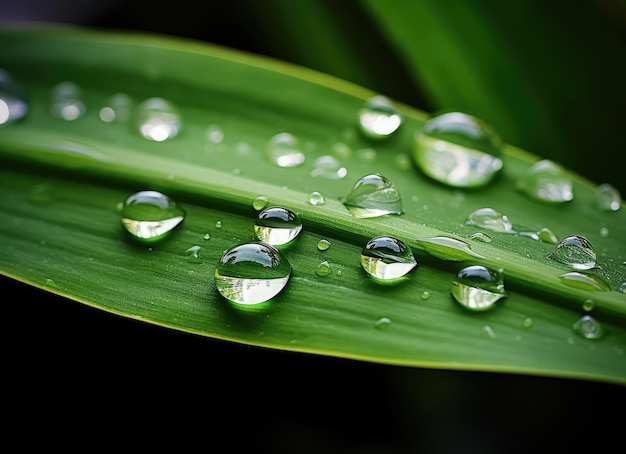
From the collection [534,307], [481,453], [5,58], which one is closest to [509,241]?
A: [534,307]

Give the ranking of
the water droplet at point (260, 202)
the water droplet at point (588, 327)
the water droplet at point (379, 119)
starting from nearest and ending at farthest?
the water droplet at point (588, 327)
the water droplet at point (260, 202)
the water droplet at point (379, 119)

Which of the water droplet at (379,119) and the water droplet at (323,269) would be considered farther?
the water droplet at (379,119)

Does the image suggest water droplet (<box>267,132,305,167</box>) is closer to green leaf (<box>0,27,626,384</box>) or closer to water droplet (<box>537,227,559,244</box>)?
green leaf (<box>0,27,626,384</box>)

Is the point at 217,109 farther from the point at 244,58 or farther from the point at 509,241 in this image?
the point at 509,241

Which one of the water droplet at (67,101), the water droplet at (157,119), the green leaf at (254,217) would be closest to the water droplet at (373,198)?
the green leaf at (254,217)

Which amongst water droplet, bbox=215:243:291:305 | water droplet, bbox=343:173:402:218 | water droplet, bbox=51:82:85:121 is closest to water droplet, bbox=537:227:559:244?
water droplet, bbox=343:173:402:218

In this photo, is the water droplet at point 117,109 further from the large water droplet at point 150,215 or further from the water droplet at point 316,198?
the water droplet at point 316,198

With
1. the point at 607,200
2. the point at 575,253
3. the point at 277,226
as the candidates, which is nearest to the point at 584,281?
the point at 575,253

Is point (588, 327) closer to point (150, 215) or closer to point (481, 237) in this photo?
point (481, 237)
